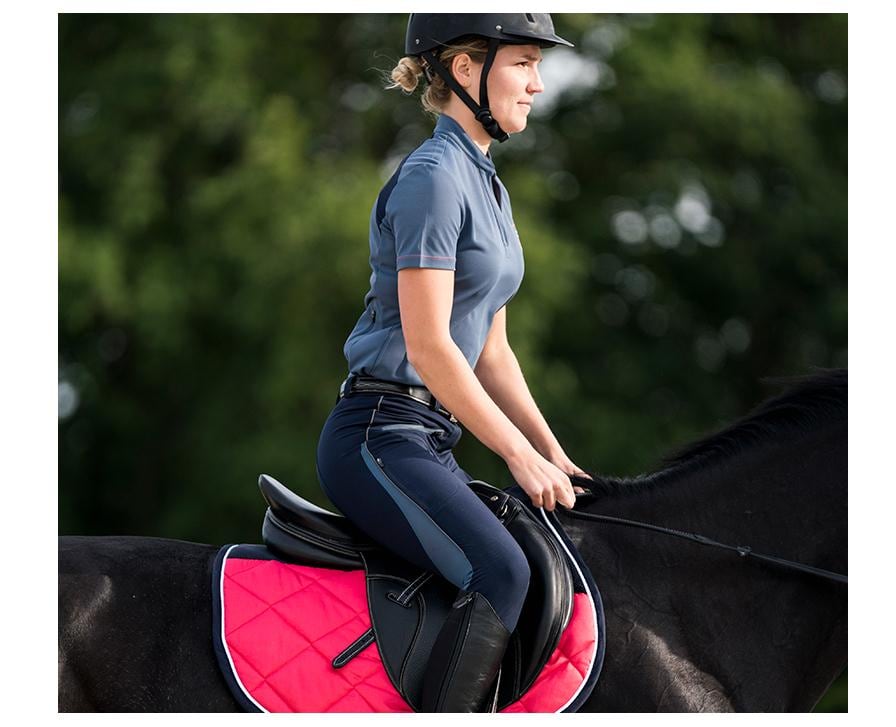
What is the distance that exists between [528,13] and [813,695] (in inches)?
86.9

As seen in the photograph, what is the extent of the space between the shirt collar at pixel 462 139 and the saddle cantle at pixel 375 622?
970 millimetres

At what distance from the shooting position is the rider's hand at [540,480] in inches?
131

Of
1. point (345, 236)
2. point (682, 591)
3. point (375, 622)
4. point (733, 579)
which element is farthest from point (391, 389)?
point (345, 236)

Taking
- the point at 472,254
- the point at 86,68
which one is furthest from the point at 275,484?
the point at 86,68

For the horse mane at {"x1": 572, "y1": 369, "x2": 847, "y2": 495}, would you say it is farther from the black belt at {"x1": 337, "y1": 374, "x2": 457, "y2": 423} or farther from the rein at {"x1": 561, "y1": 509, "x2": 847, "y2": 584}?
the black belt at {"x1": 337, "y1": 374, "x2": 457, "y2": 423}

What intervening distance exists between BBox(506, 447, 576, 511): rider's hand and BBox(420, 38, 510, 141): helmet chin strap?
0.96 metres

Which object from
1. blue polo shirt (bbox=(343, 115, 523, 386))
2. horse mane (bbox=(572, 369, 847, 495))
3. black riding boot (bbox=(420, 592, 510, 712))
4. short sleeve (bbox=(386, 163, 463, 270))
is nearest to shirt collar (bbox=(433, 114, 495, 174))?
blue polo shirt (bbox=(343, 115, 523, 386))

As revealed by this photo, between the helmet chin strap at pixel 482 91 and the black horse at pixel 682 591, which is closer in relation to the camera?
the black horse at pixel 682 591

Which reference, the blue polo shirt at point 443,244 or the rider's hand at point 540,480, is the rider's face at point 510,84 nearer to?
the blue polo shirt at point 443,244

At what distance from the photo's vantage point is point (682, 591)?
353 centimetres

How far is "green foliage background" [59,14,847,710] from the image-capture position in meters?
13.4

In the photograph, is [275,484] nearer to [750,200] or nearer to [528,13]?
[528,13]

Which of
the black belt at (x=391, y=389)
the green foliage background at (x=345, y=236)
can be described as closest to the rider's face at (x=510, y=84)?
the black belt at (x=391, y=389)

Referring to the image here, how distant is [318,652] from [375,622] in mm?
176
